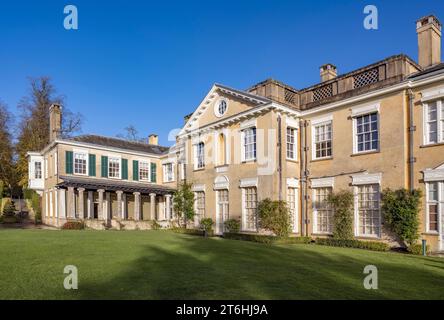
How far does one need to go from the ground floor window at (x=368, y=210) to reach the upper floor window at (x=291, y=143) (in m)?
4.12

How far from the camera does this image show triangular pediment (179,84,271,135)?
20172 mm

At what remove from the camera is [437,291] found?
22.9 feet

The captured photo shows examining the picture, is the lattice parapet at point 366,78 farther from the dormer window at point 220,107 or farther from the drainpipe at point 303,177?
the dormer window at point 220,107

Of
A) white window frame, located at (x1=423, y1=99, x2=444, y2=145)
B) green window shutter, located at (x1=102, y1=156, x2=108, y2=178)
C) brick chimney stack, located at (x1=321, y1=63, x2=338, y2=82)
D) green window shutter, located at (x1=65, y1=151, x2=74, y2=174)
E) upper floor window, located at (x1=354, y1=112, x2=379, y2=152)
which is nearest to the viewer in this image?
white window frame, located at (x1=423, y1=99, x2=444, y2=145)

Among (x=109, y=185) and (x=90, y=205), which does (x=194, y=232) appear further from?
(x=90, y=205)

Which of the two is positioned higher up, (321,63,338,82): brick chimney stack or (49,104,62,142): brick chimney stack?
(321,63,338,82): brick chimney stack

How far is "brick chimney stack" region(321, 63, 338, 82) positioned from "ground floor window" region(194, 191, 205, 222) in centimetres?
1069

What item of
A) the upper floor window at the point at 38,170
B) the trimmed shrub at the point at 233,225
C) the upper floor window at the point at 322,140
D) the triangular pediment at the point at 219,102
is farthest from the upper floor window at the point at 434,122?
the upper floor window at the point at 38,170

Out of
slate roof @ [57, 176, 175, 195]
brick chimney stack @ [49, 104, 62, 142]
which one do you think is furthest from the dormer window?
brick chimney stack @ [49, 104, 62, 142]

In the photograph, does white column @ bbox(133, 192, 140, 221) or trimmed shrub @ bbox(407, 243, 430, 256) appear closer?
trimmed shrub @ bbox(407, 243, 430, 256)

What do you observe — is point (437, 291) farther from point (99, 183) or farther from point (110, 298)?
point (99, 183)

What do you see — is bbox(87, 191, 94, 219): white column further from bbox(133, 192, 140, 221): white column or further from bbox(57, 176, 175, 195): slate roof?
bbox(133, 192, 140, 221): white column

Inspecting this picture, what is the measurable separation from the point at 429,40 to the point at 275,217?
11160mm
